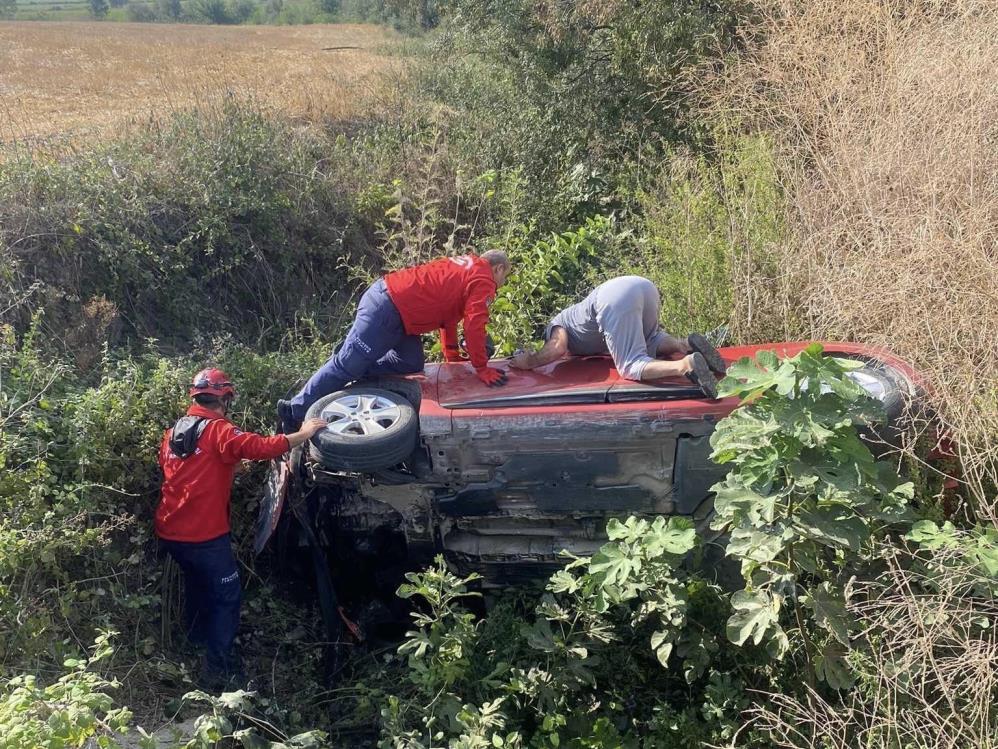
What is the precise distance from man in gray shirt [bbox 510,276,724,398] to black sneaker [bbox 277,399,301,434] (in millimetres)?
1329

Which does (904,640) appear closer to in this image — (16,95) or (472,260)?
(472,260)

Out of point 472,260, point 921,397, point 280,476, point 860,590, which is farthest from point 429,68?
point 860,590

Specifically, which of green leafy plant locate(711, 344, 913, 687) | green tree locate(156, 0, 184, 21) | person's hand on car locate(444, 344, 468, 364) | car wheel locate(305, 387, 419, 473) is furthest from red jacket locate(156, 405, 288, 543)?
green tree locate(156, 0, 184, 21)

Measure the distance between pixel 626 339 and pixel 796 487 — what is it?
4.73ft

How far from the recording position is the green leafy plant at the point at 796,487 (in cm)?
351

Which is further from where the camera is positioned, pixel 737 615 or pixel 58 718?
pixel 737 615

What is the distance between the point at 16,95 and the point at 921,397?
39.8 feet

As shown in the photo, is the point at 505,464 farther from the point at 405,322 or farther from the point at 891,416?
the point at 891,416

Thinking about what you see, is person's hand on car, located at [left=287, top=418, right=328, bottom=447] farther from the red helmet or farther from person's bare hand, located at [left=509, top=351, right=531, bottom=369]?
person's bare hand, located at [left=509, top=351, right=531, bottom=369]

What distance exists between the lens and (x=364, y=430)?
4.39 meters

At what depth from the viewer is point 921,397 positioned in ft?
14.1

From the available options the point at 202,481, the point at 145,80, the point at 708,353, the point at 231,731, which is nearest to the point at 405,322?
the point at 202,481

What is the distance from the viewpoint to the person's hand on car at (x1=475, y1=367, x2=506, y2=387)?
4.71 metres

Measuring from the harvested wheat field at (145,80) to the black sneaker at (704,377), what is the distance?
272 inches
